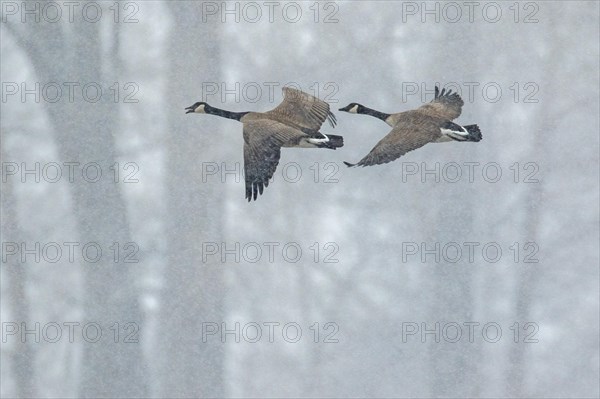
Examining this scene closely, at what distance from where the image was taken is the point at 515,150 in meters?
3.46

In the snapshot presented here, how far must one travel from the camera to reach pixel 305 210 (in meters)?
3.43

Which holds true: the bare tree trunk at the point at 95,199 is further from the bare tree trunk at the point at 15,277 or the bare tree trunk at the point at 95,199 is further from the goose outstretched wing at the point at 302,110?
the goose outstretched wing at the point at 302,110

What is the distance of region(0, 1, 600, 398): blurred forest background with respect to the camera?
11.2ft

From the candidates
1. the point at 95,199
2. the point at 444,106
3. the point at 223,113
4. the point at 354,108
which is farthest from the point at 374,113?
the point at 95,199

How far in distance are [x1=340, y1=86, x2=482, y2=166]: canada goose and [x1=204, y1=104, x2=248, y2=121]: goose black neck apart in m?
0.40

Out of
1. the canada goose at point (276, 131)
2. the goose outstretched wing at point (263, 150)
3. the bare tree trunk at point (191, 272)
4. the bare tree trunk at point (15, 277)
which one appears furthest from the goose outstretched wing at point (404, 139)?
the bare tree trunk at point (15, 277)

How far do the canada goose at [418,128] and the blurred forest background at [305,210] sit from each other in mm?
53

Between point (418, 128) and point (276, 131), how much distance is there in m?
0.53

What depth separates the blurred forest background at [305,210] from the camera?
3422 millimetres

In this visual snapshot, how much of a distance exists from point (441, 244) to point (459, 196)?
195mm

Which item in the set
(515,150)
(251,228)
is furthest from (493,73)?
(251,228)

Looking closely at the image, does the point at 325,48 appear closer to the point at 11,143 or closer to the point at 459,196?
the point at 459,196

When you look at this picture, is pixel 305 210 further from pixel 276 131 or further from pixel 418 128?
pixel 418 128

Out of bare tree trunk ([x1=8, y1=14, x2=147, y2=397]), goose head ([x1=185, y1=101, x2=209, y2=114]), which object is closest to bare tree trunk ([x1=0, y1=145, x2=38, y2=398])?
bare tree trunk ([x1=8, y1=14, x2=147, y2=397])
